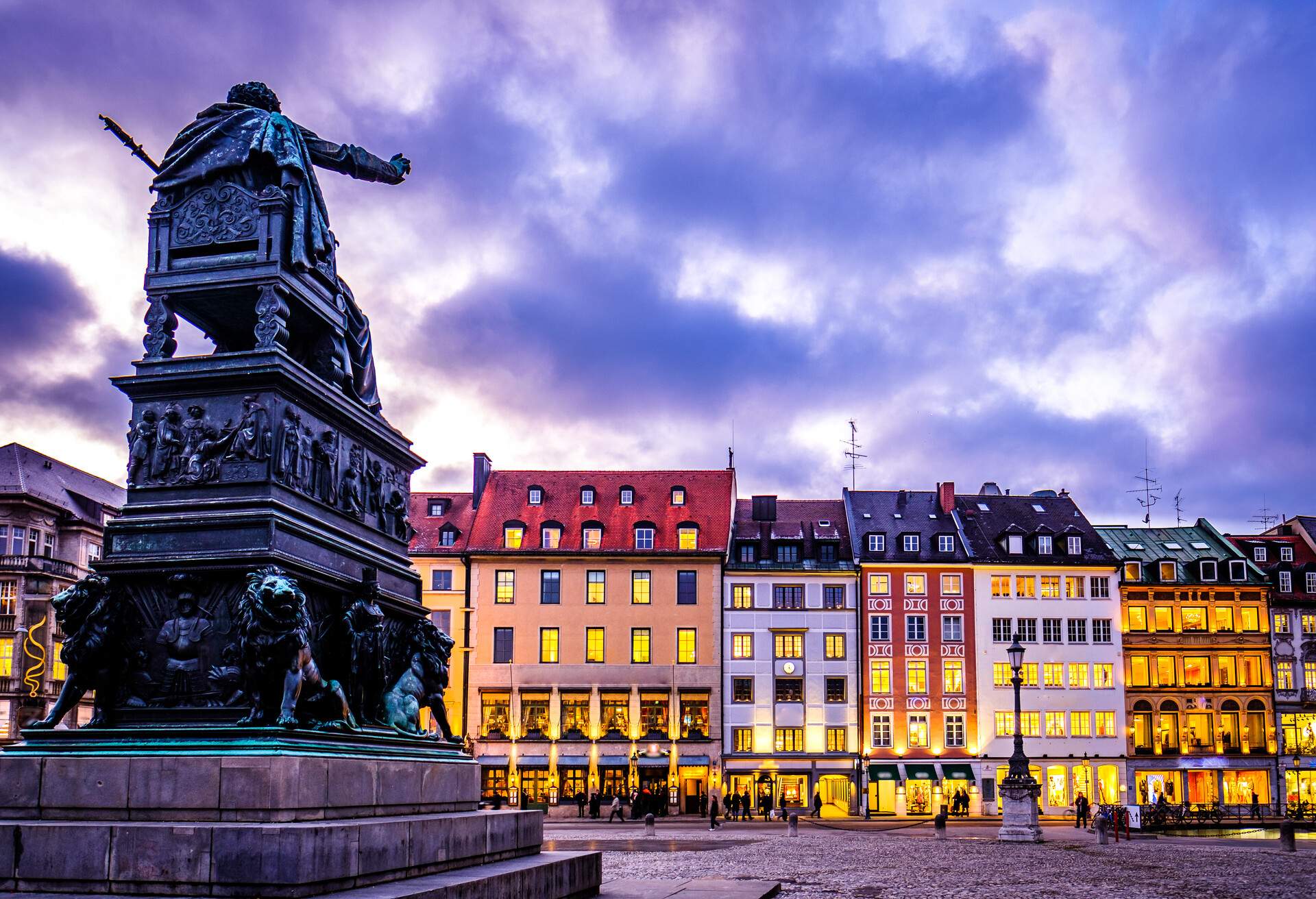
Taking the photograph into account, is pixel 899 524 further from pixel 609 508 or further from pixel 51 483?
pixel 51 483

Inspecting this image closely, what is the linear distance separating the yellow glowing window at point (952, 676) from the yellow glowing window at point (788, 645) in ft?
23.2

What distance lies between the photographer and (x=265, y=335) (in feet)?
37.6

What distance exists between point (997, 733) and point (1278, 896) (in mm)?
44516

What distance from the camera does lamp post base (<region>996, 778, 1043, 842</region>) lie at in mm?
39281

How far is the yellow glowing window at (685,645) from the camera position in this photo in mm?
64750

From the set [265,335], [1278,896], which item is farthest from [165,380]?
[1278,896]

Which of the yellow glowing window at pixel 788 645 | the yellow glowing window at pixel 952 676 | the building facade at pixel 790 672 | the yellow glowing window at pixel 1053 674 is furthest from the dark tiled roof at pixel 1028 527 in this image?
the yellow glowing window at pixel 788 645

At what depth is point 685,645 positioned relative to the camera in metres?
64.9

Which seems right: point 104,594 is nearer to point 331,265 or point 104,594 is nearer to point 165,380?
point 165,380

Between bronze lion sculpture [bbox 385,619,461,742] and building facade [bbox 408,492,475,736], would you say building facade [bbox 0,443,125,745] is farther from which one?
bronze lion sculpture [bbox 385,619,461,742]

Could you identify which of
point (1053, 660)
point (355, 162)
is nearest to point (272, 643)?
point (355, 162)

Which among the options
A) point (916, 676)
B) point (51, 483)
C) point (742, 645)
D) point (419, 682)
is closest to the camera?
point (419, 682)

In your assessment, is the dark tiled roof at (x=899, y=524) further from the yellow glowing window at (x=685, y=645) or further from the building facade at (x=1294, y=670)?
the building facade at (x=1294, y=670)

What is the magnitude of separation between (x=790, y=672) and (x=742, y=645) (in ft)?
8.63
